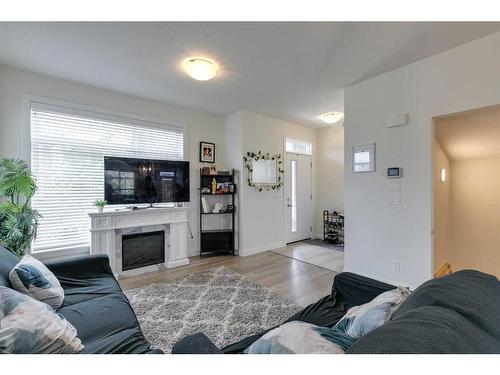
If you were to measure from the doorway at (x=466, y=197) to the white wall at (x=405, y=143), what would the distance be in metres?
0.54

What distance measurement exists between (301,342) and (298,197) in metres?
4.63

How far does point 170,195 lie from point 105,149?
3.64 feet

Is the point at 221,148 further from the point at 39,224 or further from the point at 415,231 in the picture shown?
the point at 415,231

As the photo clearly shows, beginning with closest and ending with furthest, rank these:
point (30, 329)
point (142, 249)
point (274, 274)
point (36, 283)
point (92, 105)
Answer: point (30, 329), point (36, 283), point (92, 105), point (274, 274), point (142, 249)

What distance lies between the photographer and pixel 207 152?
14.0 feet

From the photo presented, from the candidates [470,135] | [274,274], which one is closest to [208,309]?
[274,274]

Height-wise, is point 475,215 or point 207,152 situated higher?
point 207,152

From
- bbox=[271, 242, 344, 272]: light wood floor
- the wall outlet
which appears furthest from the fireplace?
the wall outlet

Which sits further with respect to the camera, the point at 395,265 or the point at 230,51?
the point at 395,265

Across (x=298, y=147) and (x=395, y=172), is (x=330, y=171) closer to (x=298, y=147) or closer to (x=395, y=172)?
(x=298, y=147)

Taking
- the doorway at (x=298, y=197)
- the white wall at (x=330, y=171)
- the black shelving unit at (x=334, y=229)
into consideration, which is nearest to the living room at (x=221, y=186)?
the doorway at (x=298, y=197)

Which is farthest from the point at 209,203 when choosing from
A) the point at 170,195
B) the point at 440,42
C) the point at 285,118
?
the point at 440,42

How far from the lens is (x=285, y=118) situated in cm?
468

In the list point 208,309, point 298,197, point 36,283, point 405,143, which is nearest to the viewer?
point 36,283
